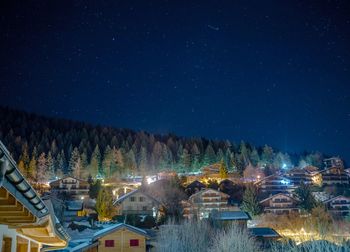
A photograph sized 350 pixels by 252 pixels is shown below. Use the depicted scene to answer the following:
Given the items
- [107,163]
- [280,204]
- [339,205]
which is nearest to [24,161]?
[107,163]

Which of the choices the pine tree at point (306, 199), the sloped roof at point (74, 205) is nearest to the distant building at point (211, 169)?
the pine tree at point (306, 199)

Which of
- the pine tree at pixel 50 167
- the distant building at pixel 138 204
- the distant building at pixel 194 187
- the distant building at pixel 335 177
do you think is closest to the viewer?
the distant building at pixel 138 204

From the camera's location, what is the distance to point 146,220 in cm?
4588

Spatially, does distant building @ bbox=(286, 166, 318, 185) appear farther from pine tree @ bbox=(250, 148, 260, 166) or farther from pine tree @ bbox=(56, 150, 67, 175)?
pine tree @ bbox=(56, 150, 67, 175)

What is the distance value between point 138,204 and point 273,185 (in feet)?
106

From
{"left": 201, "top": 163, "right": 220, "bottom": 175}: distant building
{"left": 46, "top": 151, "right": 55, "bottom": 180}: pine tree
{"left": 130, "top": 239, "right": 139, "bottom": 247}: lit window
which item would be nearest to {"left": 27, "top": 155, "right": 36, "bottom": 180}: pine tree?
{"left": 46, "top": 151, "right": 55, "bottom": 180}: pine tree

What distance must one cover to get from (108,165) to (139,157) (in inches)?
427

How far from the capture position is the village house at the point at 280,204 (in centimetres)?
5789

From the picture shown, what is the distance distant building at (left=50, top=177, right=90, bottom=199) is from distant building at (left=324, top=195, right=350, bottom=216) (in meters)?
41.4

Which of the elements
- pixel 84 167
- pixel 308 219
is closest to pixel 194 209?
pixel 308 219

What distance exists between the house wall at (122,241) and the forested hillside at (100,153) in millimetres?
48906

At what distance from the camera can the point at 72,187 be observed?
65812 millimetres

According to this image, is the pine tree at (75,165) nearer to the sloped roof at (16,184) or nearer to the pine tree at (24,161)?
the pine tree at (24,161)

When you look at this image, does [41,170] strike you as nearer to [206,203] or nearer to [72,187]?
[72,187]
